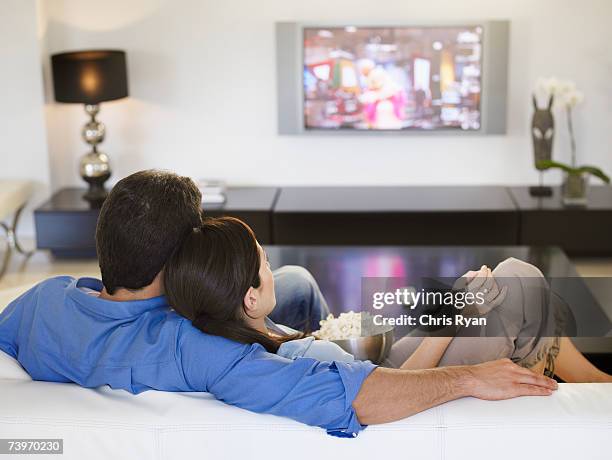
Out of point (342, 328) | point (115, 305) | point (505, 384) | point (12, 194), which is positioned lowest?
point (12, 194)

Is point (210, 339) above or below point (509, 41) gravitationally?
below

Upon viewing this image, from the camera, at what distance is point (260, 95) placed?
230 inches

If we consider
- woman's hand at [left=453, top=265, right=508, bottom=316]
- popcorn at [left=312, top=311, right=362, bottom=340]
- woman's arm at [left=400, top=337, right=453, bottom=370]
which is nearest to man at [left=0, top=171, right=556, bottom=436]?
woman's hand at [left=453, top=265, right=508, bottom=316]

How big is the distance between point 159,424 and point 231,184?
14.0 ft

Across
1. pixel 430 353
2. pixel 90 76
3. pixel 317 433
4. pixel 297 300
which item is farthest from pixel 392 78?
pixel 317 433

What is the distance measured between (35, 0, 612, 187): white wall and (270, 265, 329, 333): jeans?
2.86 meters

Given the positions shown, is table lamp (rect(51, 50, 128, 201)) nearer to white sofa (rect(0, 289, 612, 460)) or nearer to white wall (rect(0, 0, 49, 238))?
white wall (rect(0, 0, 49, 238))

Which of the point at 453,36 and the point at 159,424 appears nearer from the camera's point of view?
the point at 159,424

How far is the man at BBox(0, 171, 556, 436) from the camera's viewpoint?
1854 mm

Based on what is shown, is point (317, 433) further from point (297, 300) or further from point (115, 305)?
point (297, 300)

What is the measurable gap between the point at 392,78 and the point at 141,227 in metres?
3.87

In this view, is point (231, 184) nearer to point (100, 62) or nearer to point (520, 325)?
point (100, 62)

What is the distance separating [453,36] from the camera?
18.5ft

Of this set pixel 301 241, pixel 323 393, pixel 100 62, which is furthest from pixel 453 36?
pixel 323 393
